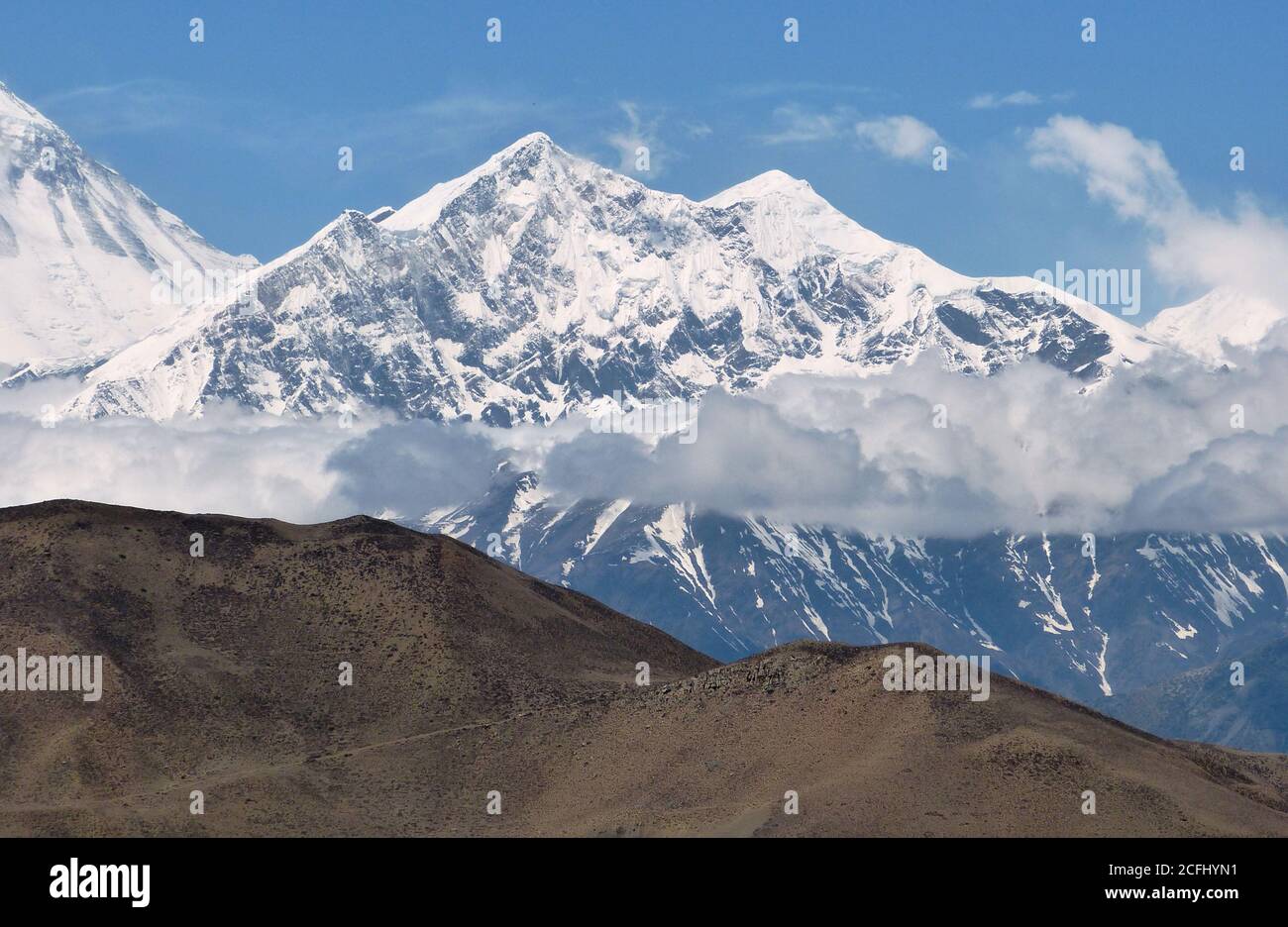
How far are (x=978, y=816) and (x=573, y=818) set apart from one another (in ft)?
113

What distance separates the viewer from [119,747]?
196 metres

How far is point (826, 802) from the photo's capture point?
6708 inches

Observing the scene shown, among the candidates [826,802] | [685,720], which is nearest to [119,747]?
[685,720]
